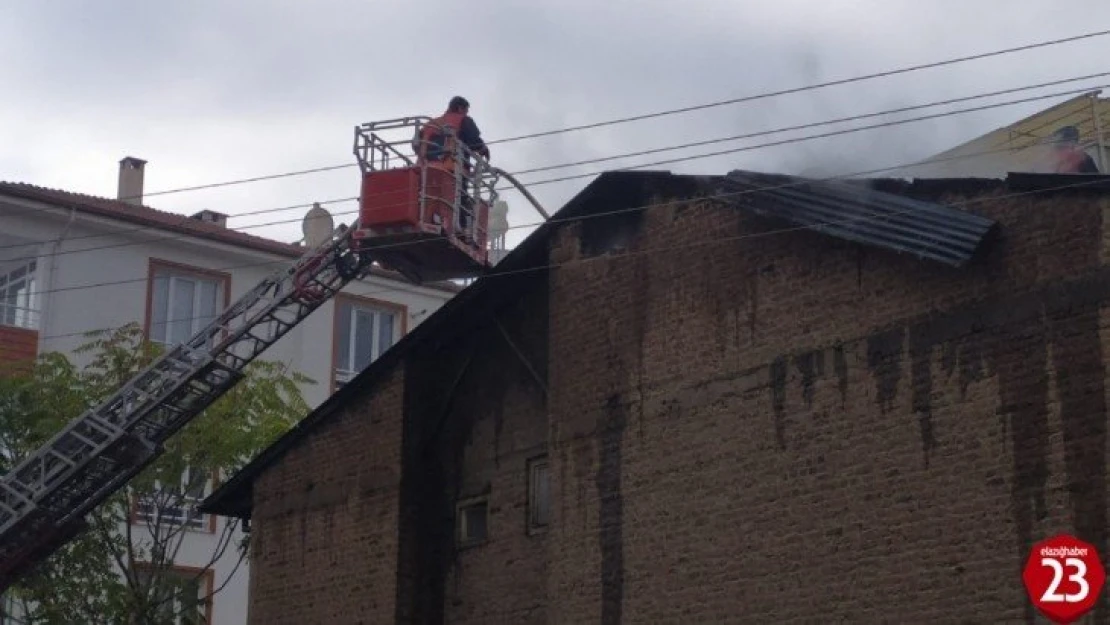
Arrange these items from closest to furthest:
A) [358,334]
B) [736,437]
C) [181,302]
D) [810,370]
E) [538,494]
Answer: [810,370], [736,437], [538,494], [181,302], [358,334]

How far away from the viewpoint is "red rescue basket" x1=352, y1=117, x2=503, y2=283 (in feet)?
60.2

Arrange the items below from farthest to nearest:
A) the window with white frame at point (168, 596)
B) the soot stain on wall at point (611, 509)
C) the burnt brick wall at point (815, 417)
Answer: the window with white frame at point (168, 596)
the soot stain on wall at point (611, 509)
the burnt brick wall at point (815, 417)

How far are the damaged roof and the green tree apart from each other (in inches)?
97.2

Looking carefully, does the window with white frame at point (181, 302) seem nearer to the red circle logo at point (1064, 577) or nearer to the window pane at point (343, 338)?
the window pane at point (343, 338)

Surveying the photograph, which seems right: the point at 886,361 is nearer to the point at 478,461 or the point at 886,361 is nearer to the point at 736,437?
the point at 736,437

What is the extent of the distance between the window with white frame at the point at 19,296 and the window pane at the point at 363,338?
695 cm

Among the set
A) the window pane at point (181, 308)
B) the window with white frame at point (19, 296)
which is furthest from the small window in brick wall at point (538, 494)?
the window pane at point (181, 308)

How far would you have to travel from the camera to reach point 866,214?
14.9 m

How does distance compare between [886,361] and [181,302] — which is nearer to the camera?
[886,361]

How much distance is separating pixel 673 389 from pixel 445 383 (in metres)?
4.24

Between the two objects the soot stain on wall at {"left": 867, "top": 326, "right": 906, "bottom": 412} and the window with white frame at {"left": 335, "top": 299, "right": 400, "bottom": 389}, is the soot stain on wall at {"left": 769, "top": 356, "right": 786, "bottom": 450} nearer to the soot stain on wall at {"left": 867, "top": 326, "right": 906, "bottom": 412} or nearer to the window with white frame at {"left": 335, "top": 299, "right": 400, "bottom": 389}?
the soot stain on wall at {"left": 867, "top": 326, "right": 906, "bottom": 412}

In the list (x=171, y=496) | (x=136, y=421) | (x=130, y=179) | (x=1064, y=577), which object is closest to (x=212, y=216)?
(x=130, y=179)

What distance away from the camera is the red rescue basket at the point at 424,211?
60.2ft

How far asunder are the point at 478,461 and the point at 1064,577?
8316 mm
